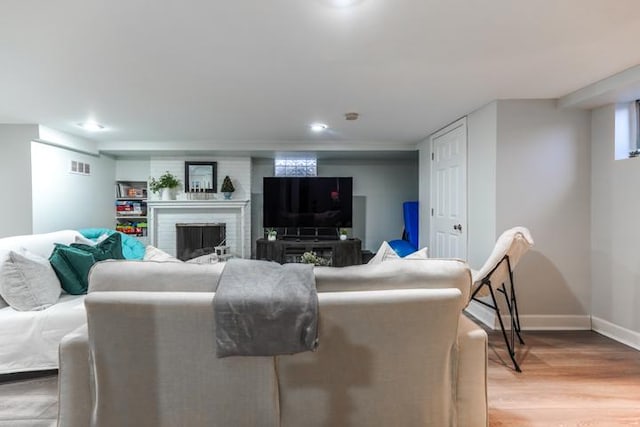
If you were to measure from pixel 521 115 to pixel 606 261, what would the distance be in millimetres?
1498

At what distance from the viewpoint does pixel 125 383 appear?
146 centimetres

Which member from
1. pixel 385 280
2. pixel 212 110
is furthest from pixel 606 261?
pixel 212 110

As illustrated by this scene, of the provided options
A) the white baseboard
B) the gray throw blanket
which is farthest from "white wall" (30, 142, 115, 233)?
the white baseboard

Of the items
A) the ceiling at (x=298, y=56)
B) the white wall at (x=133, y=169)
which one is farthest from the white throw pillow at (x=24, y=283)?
the white wall at (x=133, y=169)

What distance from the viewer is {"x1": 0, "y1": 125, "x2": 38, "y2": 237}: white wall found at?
4.04 meters

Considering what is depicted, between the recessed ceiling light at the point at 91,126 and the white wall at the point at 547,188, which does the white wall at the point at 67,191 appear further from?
the white wall at the point at 547,188

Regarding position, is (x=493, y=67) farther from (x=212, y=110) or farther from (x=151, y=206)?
(x=151, y=206)

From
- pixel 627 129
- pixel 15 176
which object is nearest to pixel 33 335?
pixel 15 176

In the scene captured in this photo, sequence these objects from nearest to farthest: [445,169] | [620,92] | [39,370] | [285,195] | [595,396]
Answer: [595,396] → [39,370] → [620,92] → [445,169] → [285,195]

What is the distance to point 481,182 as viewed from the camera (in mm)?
3398

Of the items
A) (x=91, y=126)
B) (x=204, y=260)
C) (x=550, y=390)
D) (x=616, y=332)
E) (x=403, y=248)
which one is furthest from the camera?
(x=403, y=248)

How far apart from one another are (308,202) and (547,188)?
3468 millimetres

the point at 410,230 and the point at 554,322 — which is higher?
the point at 410,230

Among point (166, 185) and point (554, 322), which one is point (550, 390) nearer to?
point (554, 322)
